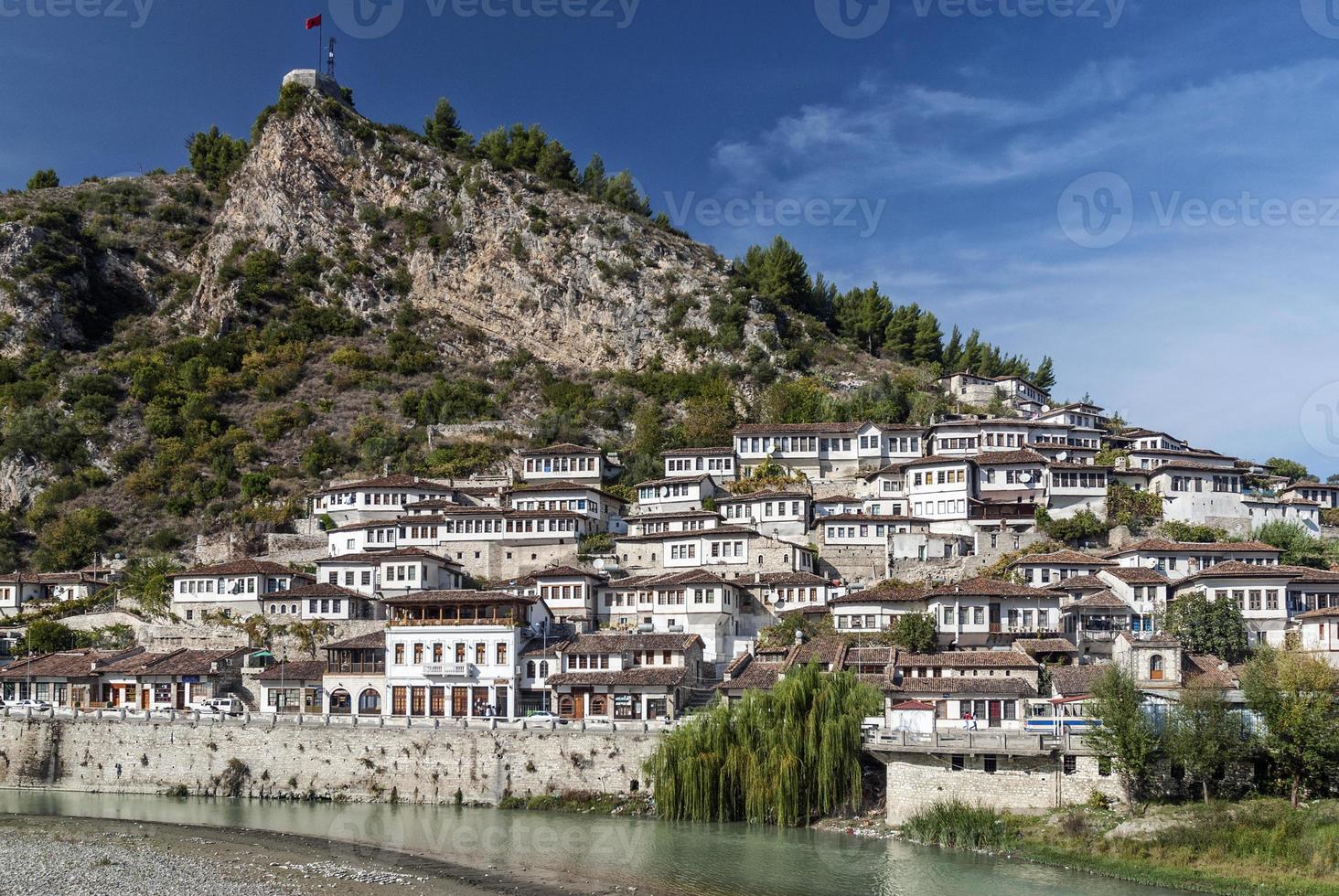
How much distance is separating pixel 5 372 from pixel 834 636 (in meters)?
85.2

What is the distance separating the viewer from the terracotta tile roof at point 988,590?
54.5 metres

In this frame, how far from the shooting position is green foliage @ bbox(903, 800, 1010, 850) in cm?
3794

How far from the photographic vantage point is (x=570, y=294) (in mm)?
119000

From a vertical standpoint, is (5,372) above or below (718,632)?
above

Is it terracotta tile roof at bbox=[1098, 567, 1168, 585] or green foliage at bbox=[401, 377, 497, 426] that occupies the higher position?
green foliage at bbox=[401, 377, 497, 426]

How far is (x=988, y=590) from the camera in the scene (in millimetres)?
54688

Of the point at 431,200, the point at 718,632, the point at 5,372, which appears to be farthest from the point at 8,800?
the point at 431,200

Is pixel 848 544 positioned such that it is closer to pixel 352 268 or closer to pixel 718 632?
pixel 718 632

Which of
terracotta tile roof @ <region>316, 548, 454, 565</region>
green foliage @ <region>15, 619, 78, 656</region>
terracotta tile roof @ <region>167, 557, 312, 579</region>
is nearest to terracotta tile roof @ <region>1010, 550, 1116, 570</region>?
terracotta tile roof @ <region>316, 548, 454, 565</region>

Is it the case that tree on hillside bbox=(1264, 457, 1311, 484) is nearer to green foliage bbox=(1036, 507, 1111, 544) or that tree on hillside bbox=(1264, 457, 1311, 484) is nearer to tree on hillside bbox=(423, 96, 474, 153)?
green foliage bbox=(1036, 507, 1111, 544)

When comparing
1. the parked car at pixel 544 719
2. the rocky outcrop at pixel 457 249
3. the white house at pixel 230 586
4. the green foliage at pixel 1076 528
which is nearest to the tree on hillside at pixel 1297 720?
the parked car at pixel 544 719

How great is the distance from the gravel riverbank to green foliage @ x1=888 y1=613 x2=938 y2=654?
75.4ft

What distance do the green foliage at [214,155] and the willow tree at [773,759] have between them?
Answer: 402 feet

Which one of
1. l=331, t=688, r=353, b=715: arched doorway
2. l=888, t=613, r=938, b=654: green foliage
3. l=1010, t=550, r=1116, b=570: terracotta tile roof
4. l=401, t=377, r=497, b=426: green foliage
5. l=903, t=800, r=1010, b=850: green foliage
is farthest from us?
l=401, t=377, r=497, b=426: green foliage
